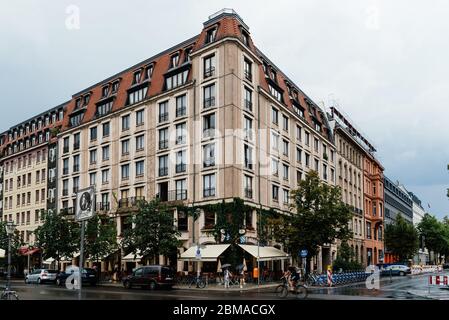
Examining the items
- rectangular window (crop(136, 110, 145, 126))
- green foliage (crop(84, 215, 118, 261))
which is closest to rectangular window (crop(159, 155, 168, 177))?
rectangular window (crop(136, 110, 145, 126))

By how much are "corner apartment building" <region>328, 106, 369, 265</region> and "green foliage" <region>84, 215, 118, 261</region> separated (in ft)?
117

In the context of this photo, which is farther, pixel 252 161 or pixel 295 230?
pixel 252 161

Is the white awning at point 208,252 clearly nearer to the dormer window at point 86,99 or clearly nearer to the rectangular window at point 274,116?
the rectangular window at point 274,116

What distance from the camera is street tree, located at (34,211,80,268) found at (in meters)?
52.6

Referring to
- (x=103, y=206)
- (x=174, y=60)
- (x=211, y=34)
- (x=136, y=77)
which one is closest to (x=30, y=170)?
(x=103, y=206)

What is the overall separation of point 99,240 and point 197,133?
45.5 feet

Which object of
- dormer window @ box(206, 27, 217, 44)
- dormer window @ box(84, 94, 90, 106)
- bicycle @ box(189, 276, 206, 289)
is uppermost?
dormer window @ box(206, 27, 217, 44)

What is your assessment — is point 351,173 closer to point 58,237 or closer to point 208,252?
point 208,252

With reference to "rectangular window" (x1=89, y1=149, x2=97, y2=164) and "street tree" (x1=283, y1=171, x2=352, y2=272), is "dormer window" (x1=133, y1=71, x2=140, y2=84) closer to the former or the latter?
"rectangular window" (x1=89, y1=149, x2=97, y2=164)

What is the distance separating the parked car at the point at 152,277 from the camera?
1436 inches

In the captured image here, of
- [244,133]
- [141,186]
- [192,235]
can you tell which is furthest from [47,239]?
[244,133]
